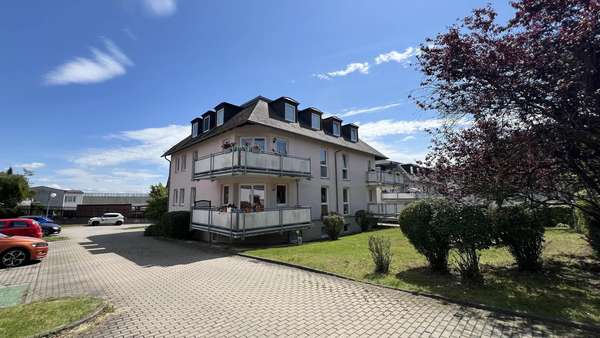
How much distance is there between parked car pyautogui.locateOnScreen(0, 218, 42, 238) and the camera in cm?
1589

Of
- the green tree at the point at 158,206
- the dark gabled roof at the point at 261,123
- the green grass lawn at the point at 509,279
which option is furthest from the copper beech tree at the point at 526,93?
the green tree at the point at 158,206

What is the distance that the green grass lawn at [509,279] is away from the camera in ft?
17.9

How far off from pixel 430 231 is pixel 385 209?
16.9 meters

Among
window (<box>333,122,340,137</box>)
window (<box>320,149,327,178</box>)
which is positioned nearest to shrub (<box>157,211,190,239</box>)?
window (<box>320,149,327,178</box>)

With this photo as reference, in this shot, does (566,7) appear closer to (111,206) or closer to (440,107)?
(440,107)

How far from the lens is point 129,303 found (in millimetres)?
6215

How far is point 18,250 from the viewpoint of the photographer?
1063 cm

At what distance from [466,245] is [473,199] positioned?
1.92 meters

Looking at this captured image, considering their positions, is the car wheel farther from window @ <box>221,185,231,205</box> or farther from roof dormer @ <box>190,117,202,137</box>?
roof dormer @ <box>190,117,202,137</box>

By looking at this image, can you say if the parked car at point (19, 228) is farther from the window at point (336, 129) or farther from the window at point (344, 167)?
the window at point (336, 129)

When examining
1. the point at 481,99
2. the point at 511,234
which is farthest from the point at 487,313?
the point at 481,99

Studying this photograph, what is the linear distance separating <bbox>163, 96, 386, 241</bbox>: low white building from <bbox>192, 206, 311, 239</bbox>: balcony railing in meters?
0.04

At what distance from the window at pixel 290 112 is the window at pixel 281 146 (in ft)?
6.97

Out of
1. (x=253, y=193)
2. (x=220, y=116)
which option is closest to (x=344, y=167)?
(x=253, y=193)
